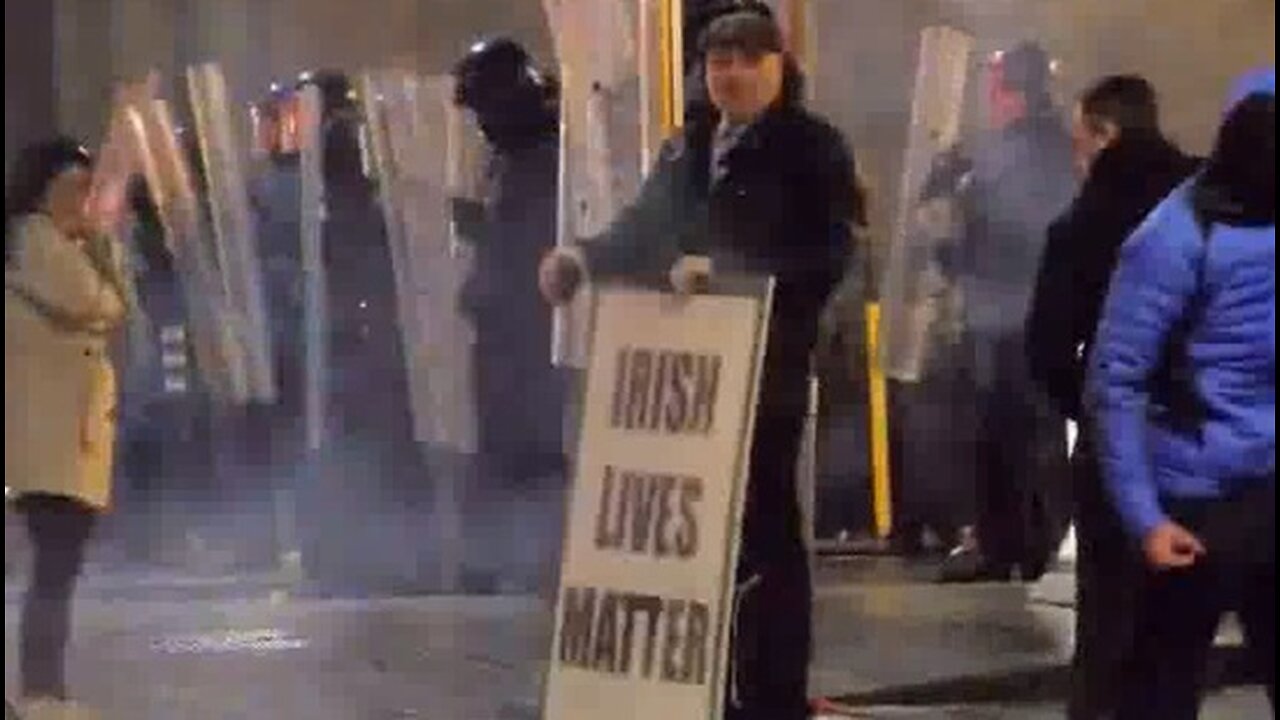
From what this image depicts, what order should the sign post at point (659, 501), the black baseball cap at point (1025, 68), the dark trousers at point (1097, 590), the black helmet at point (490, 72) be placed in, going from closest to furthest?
the sign post at point (659, 501) < the dark trousers at point (1097, 590) < the black baseball cap at point (1025, 68) < the black helmet at point (490, 72)

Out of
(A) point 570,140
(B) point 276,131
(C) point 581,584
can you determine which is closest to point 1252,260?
(C) point 581,584

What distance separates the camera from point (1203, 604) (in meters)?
5.07

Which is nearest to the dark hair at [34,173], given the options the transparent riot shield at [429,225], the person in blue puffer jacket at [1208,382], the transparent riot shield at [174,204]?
the transparent riot shield at [174,204]

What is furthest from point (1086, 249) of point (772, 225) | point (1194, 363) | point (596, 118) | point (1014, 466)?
point (1014, 466)

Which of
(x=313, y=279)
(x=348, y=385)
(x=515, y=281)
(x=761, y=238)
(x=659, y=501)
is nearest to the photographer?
(x=659, y=501)

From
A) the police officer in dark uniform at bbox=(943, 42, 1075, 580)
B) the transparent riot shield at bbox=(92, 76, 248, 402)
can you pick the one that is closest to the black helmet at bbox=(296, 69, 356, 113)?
the transparent riot shield at bbox=(92, 76, 248, 402)

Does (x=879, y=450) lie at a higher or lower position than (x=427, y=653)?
higher

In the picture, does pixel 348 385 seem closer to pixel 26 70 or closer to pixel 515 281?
pixel 515 281

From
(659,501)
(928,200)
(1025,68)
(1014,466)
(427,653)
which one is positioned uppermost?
(1025,68)

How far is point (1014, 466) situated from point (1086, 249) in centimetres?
283

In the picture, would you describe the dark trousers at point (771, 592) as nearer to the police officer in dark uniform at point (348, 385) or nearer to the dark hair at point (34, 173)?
the dark hair at point (34, 173)

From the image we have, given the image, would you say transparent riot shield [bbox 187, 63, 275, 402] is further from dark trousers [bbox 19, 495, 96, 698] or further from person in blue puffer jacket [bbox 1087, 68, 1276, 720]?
person in blue puffer jacket [bbox 1087, 68, 1276, 720]

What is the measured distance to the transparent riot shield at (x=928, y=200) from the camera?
22.4 ft

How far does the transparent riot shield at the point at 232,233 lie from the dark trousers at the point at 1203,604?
281 cm
